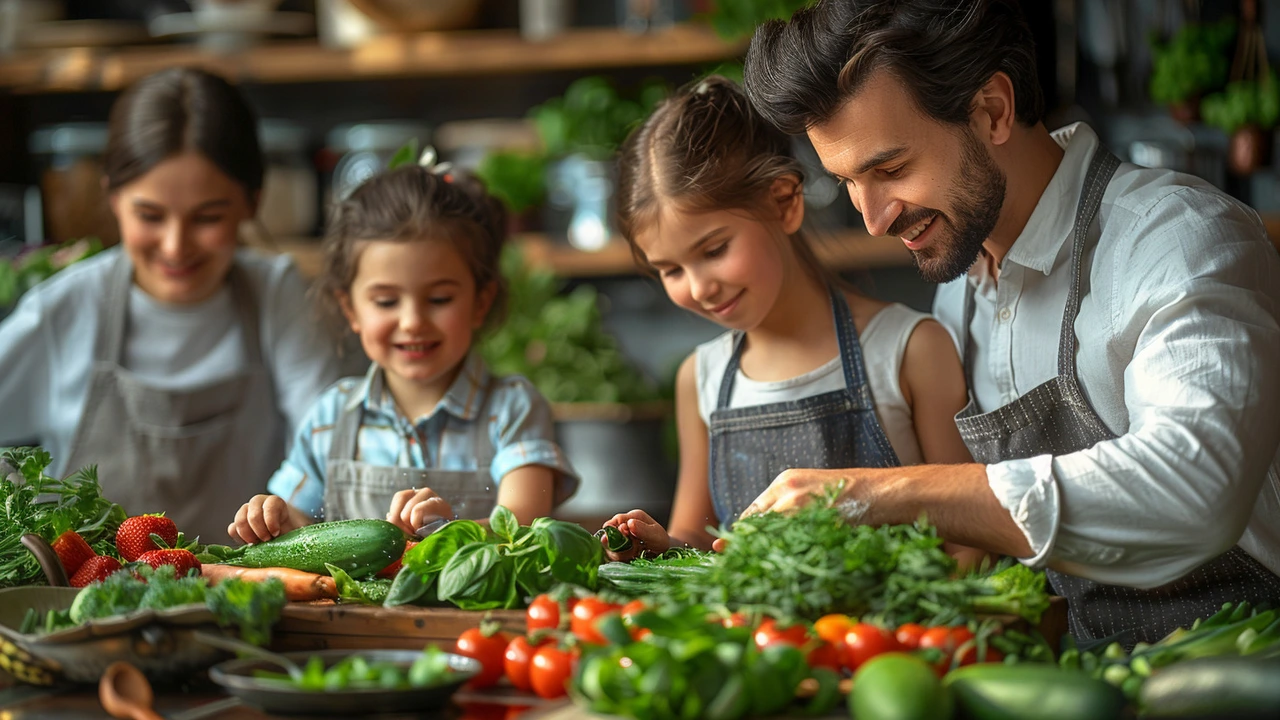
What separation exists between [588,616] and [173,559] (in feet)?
2.22

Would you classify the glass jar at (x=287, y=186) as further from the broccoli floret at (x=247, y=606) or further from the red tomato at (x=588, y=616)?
the red tomato at (x=588, y=616)

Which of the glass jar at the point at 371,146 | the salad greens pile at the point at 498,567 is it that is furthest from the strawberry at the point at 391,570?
the glass jar at the point at 371,146

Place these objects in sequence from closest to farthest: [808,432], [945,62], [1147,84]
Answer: [945,62]
[808,432]
[1147,84]

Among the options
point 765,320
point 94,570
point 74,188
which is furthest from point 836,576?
point 74,188

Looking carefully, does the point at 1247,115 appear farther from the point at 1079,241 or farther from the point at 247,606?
the point at 247,606

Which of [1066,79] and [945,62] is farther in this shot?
[1066,79]

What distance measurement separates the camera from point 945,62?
1819mm

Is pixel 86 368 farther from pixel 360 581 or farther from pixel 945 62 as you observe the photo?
pixel 945 62

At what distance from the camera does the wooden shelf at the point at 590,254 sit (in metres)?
3.60

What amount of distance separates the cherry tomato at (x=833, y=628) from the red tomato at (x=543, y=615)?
0.95 feet

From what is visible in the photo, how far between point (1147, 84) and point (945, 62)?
227cm

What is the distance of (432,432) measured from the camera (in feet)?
8.13

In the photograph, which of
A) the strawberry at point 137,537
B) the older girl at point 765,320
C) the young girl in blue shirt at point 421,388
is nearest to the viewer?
the strawberry at point 137,537

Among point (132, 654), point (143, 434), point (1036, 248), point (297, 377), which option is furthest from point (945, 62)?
point (143, 434)
